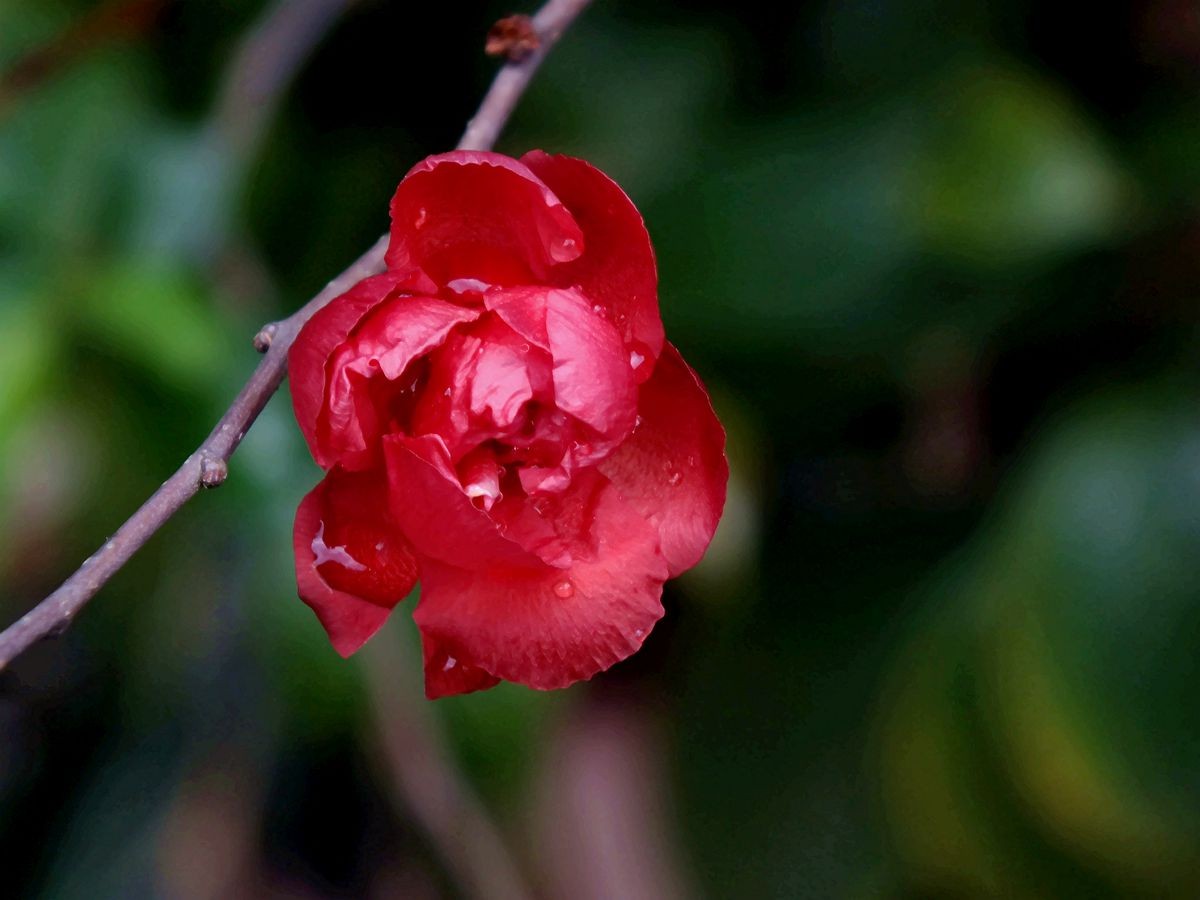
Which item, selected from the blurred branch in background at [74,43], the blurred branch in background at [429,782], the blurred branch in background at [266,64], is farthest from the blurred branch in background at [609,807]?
the blurred branch in background at [74,43]

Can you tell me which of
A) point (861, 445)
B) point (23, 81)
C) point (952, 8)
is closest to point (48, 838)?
point (23, 81)

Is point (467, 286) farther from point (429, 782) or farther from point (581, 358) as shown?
point (429, 782)

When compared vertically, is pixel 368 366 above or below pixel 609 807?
above

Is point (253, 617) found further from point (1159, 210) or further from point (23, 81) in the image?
point (1159, 210)

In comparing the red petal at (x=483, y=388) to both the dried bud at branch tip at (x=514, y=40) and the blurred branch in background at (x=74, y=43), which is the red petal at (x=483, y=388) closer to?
the dried bud at branch tip at (x=514, y=40)

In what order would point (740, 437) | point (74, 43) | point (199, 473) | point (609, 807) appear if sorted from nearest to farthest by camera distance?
point (199, 473)
point (74, 43)
point (740, 437)
point (609, 807)

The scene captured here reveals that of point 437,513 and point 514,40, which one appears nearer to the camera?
point 437,513

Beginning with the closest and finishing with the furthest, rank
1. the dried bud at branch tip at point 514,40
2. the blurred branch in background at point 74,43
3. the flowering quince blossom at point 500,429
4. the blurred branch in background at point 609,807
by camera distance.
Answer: the flowering quince blossom at point 500,429 → the dried bud at branch tip at point 514,40 → the blurred branch in background at point 74,43 → the blurred branch in background at point 609,807

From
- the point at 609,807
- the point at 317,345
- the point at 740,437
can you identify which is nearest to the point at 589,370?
the point at 317,345
